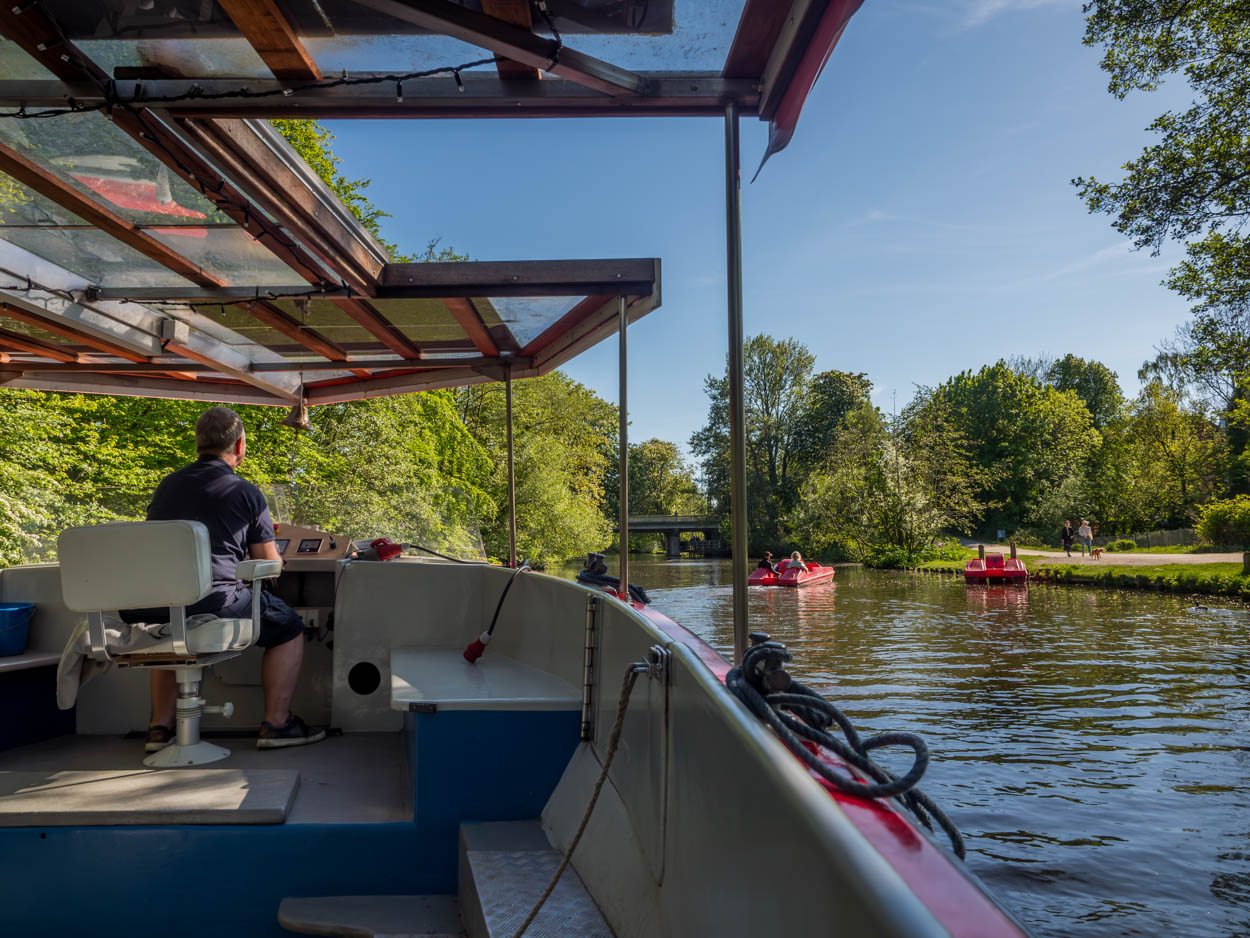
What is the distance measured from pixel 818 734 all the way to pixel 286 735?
271 centimetres

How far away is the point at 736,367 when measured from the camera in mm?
2104

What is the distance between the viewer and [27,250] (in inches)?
146

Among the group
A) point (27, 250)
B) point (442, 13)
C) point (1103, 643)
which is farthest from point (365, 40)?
point (1103, 643)

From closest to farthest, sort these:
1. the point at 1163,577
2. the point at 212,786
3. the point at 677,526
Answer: the point at 212,786
the point at 1163,577
the point at 677,526

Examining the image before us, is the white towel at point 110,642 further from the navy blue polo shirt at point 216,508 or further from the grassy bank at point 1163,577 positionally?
the grassy bank at point 1163,577

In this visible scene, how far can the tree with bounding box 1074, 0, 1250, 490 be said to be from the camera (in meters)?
17.2

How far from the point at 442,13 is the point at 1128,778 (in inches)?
344

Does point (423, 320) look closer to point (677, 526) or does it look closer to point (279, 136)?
point (279, 136)

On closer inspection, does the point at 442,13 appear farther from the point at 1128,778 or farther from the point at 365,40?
the point at 1128,778

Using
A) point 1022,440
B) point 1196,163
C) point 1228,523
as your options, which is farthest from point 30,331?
point 1022,440

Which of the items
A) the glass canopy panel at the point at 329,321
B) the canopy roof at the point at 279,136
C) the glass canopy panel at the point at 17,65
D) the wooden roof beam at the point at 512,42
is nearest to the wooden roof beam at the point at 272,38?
the canopy roof at the point at 279,136

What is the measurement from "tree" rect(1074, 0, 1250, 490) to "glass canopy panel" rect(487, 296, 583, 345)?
17.2 m

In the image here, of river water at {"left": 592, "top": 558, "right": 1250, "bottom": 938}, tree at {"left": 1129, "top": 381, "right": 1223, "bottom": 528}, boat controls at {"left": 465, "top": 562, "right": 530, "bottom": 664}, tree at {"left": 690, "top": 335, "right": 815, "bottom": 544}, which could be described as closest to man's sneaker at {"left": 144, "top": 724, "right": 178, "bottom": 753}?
boat controls at {"left": 465, "top": 562, "right": 530, "bottom": 664}

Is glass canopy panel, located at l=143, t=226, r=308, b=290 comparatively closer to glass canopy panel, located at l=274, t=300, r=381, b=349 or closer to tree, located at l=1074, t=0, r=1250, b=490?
glass canopy panel, located at l=274, t=300, r=381, b=349
